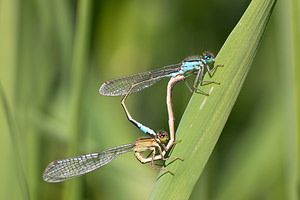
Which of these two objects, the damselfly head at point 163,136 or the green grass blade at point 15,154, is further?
the damselfly head at point 163,136

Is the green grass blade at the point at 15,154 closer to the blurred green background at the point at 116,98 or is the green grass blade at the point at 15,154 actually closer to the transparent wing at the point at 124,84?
the blurred green background at the point at 116,98

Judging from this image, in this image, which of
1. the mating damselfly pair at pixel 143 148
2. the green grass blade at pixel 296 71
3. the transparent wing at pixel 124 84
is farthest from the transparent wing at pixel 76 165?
the green grass blade at pixel 296 71

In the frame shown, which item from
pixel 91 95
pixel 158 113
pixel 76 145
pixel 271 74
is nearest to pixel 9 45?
pixel 76 145

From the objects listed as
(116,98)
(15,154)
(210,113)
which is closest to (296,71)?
(210,113)

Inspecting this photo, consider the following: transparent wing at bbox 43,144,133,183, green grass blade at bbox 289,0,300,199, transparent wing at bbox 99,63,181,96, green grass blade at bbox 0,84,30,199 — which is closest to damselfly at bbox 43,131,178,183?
transparent wing at bbox 43,144,133,183

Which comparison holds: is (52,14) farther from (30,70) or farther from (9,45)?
(9,45)

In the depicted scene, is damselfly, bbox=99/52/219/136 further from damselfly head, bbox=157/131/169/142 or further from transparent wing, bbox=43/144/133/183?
transparent wing, bbox=43/144/133/183
